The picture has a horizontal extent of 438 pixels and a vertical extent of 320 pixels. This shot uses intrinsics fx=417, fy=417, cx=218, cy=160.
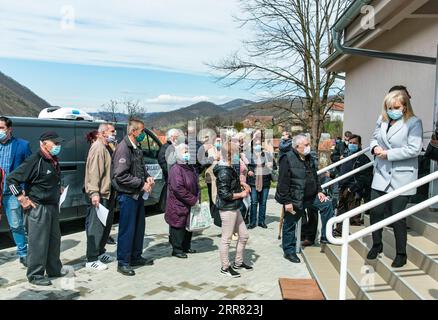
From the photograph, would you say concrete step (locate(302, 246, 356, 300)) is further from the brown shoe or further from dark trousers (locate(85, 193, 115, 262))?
dark trousers (locate(85, 193, 115, 262))

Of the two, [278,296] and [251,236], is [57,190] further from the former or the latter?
[251,236]

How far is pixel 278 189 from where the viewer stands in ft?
18.7

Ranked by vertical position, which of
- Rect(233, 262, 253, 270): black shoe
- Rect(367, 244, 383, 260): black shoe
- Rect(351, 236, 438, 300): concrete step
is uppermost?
Rect(367, 244, 383, 260): black shoe

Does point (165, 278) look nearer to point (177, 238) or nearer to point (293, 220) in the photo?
point (177, 238)

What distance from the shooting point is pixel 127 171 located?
5.23 m

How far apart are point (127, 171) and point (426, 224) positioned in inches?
143

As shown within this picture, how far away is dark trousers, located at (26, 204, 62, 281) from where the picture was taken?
4773 millimetres

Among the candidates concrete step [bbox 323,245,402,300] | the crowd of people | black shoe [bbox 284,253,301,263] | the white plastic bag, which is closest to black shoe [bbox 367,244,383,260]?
the crowd of people

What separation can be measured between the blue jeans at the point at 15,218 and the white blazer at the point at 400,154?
459 cm

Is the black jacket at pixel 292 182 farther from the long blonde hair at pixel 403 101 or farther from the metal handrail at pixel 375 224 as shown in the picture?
the metal handrail at pixel 375 224

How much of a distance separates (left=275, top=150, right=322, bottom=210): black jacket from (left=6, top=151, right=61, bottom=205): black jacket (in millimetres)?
2890

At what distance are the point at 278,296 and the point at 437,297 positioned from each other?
160 centimetres

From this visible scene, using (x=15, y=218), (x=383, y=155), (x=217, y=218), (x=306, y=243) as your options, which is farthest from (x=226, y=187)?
(x=15, y=218)

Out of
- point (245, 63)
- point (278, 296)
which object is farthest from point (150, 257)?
point (245, 63)
